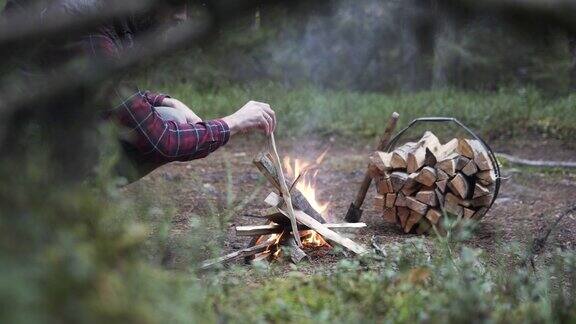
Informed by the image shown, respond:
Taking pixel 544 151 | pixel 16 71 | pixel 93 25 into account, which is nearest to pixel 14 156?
pixel 16 71

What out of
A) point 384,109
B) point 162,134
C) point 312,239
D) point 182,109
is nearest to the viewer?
point 162,134

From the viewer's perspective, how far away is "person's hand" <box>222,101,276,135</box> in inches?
155

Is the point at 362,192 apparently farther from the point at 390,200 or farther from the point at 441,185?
the point at 441,185

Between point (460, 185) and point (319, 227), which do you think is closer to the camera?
point (319, 227)

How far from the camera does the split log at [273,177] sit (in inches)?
155

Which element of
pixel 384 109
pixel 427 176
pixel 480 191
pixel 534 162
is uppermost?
pixel 427 176

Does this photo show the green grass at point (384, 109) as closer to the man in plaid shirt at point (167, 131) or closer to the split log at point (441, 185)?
the split log at point (441, 185)

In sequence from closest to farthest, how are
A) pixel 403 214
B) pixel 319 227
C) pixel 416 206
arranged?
pixel 319 227
pixel 416 206
pixel 403 214

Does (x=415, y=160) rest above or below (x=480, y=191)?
above

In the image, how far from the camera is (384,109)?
9516mm

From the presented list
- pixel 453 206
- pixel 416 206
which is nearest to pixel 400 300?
pixel 416 206

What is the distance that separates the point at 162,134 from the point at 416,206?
1617 mm

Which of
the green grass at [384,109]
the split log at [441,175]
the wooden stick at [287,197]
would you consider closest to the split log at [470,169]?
the split log at [441,175]

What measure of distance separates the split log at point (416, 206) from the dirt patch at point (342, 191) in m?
0.19
